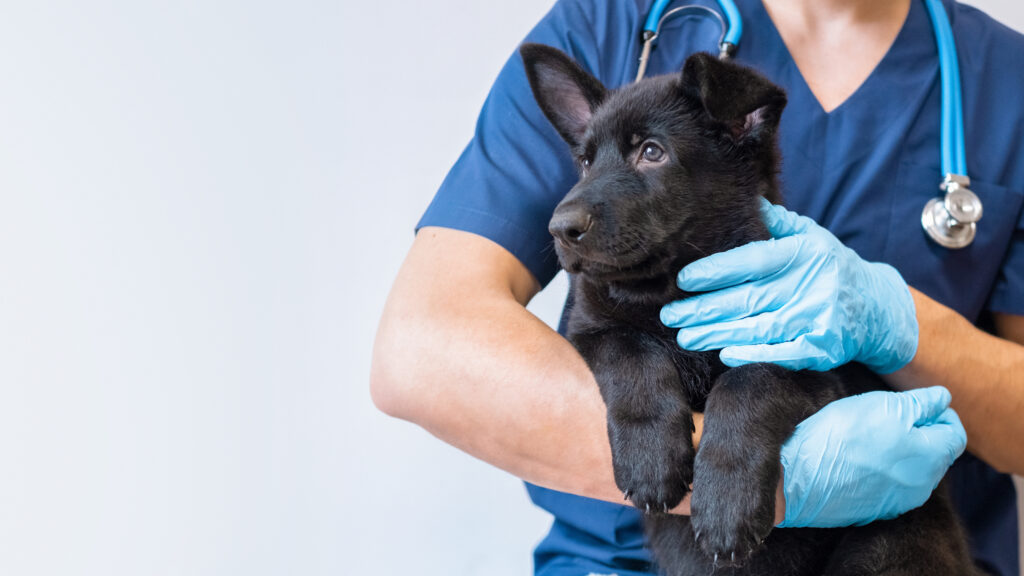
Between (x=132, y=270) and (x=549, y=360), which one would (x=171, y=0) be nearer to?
(x=132, y=270)

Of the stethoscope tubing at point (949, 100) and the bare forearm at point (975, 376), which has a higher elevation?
the stethoscope tubing at point (949, 100)

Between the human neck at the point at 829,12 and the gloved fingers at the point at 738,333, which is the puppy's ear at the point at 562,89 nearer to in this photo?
the gloved fingers at the point at 738,333

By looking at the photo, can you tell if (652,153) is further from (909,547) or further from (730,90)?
(909,547)

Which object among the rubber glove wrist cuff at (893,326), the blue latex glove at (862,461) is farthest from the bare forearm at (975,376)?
the blue latex glove at (862,461)

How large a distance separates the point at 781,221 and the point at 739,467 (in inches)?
16.3

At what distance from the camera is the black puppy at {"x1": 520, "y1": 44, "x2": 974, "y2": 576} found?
984 mm

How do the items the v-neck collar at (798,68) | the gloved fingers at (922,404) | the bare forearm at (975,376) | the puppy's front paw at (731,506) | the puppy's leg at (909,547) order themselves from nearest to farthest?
the puppy's front paw at (731,506) < the puppy's leg at (909,547) < the gloved fingers at (922,404) < the bare forearm at (975,376) < the v-neck collar at (798,68)

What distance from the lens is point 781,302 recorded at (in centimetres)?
120

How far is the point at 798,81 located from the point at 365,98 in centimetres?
98

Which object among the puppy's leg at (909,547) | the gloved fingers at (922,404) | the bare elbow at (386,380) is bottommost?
the puppy's leg at (909,547)

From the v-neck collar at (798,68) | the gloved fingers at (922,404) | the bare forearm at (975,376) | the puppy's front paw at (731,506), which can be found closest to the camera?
the puppy's front paw at (731,506)

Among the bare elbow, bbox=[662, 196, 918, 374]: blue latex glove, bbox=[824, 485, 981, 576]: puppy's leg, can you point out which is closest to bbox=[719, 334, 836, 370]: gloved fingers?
bbox=[662, 196, 918, 374]: blue latex glove

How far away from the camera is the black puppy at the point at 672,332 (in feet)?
3.23

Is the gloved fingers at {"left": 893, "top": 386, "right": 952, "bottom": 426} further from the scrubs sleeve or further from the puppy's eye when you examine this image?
the scrubs sleeve
